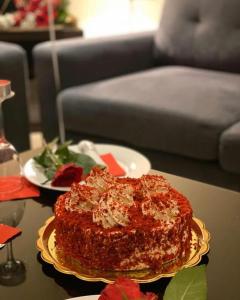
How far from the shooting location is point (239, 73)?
232 centimetres

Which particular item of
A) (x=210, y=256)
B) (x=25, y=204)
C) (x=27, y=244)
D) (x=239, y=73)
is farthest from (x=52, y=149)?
(x=239, y=73)

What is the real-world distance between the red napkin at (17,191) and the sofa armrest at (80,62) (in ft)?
3.29

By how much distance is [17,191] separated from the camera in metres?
1.25

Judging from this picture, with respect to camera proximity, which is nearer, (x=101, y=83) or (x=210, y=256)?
(x=210, y=256)

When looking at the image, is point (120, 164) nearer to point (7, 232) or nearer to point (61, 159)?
point (61, 159)

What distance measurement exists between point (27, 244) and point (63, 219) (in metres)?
0.14

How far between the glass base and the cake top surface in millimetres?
126

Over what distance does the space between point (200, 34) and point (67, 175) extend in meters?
1.39

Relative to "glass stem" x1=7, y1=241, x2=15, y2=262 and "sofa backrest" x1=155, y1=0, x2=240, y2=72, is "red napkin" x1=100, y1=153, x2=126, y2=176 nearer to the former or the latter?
"glass stem" x1=7, y1=241, x2=15, y2=262

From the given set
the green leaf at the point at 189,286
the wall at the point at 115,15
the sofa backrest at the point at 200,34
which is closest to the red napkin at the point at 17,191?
the green leaf at the point at 189,286

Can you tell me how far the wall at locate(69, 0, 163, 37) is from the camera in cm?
304

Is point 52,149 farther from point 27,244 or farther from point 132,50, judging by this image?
point 132,50

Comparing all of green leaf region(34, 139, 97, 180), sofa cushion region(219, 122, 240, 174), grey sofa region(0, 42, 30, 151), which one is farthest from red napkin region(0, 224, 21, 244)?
grey sofa region(0, 42, 30, 151)

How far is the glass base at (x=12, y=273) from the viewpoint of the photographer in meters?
0.90
